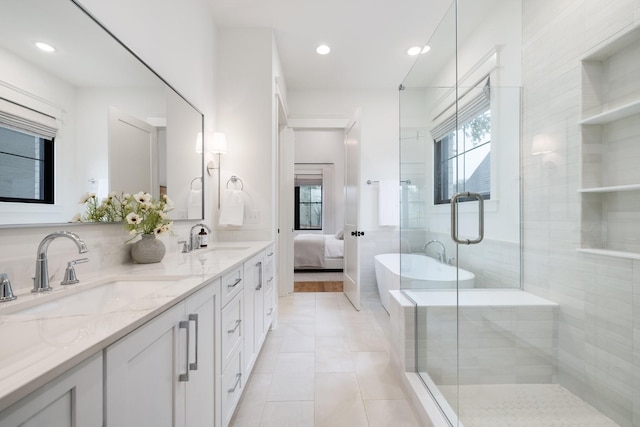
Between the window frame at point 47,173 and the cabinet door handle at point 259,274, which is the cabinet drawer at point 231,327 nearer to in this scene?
the cabinet door handle at point 259,274

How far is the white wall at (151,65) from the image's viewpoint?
918mm

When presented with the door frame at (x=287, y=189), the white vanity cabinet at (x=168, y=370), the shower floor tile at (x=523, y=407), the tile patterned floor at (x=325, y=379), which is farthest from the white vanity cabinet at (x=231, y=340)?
the door frame at (x=287, y=189)

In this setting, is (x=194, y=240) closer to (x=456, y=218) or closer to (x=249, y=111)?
(x=249, y=111)

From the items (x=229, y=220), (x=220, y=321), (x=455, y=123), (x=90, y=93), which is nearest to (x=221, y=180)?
(x=229, y=220)

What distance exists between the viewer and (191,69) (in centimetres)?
213

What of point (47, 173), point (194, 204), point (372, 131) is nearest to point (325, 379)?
point (194, 204)

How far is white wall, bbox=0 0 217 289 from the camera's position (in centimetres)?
92

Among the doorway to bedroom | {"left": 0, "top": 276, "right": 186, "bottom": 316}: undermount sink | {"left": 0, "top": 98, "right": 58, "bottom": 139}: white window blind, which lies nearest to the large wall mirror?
{"left": 0, "top": 98, "right": 58, "bottom": 139}: white window blind

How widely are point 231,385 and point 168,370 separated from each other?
702 mm

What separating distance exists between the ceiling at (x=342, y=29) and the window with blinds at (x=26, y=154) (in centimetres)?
199

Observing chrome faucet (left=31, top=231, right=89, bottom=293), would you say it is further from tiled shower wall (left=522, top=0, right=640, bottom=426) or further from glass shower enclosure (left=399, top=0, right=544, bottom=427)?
tiled shower wall (left=522, top=0, right=640, bottom=426)

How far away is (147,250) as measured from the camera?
1.46 metres

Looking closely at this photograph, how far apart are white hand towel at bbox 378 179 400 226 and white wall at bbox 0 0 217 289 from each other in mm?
2207

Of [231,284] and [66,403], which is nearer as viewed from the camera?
[66,403]
